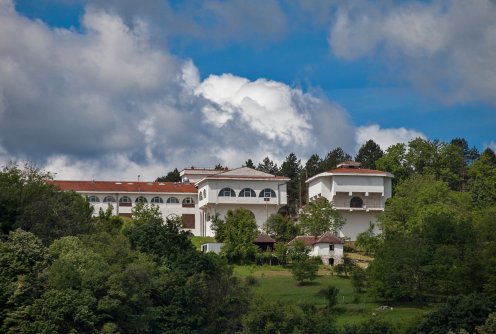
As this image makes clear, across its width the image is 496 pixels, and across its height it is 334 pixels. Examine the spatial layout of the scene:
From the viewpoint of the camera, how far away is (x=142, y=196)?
85.5 meters

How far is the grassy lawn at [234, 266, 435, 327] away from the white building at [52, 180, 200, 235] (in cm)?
2017

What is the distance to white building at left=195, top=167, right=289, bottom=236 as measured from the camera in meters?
82.5

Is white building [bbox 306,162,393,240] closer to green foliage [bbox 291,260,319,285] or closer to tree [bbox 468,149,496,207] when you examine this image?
tree [bbox 468,149,496,207]

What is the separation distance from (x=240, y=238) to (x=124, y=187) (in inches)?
728

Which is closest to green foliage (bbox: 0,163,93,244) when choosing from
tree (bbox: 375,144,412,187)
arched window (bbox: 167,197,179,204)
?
arched window (bbox: 167,197,179,204)

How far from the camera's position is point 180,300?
165ft

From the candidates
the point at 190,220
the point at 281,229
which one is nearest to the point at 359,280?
the point at 281,229

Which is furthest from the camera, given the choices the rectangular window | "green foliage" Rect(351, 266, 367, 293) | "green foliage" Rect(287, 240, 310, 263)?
the rectangular window

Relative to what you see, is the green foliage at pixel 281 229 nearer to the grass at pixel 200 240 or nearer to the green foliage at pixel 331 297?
the grass at pixel 200 240

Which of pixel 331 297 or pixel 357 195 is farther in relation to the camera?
pixel 357 195

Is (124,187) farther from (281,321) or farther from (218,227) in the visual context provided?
(281,321)

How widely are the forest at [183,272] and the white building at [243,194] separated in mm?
6127

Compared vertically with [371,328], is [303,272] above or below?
above

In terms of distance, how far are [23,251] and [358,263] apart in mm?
27599
